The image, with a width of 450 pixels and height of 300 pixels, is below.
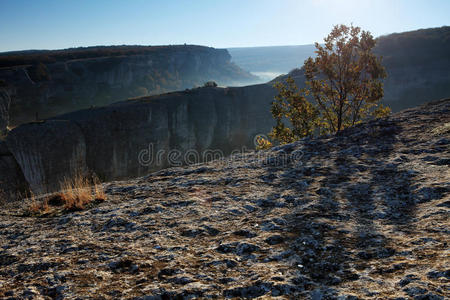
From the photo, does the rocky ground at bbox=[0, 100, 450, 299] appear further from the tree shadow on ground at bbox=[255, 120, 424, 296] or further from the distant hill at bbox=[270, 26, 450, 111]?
the distant hill at bbox=[270, 26, 450, 111]

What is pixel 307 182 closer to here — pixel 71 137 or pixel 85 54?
pixel 71 137

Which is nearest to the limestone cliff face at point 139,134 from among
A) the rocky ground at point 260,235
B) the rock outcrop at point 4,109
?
the rocky ground at point 260,235

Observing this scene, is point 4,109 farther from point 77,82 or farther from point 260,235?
point 260,235

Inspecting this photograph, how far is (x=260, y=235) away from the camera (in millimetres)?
4207

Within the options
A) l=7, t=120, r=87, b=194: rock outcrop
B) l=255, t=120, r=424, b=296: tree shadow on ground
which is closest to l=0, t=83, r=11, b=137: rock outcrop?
l=7, t=120, r=87, b=194: rock outcrop

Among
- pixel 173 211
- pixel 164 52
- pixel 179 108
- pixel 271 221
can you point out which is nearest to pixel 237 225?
pixel 271 221

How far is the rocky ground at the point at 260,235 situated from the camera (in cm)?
299

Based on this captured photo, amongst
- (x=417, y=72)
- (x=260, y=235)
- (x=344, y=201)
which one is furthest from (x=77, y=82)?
(x=260, y=235)

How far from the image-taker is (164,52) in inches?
7761

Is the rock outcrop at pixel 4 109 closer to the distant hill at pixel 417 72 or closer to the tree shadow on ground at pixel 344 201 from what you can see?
the distant hill at pixel 417 72

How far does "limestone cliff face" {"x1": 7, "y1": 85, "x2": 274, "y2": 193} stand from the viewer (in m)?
46.1

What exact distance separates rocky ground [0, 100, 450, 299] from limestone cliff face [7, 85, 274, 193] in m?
31.0

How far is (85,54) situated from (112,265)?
15867cm

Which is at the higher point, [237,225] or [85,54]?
[85,54]
